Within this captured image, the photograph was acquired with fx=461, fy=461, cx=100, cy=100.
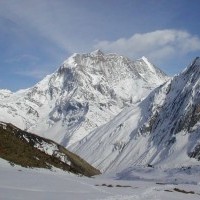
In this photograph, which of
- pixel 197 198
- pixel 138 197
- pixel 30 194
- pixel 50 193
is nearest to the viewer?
pixel 30 194

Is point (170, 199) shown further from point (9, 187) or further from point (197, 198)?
point (9, 187)

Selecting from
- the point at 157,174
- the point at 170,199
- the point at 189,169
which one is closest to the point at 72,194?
the point at 170,199

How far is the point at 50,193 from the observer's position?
2662cm

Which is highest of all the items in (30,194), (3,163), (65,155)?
(65,155)

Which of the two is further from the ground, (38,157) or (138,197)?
(38,157)

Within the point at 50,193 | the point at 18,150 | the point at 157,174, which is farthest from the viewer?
the point at 157,174

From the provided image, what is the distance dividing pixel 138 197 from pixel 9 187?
9.33 meters

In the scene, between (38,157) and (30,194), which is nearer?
(30,194)

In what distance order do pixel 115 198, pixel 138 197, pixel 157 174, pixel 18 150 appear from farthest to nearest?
pixel 157 174 → pixel 18 150 → pixel 138 197 → pixel 115 198

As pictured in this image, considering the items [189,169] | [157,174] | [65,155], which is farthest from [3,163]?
[189,169]

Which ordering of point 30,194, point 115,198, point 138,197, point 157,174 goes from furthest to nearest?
point 157,174, point 138,197, point 115,198, point 30,194

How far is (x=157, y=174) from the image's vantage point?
9888cm

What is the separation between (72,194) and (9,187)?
381 cm

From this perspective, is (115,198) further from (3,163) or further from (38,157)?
(38,157)
